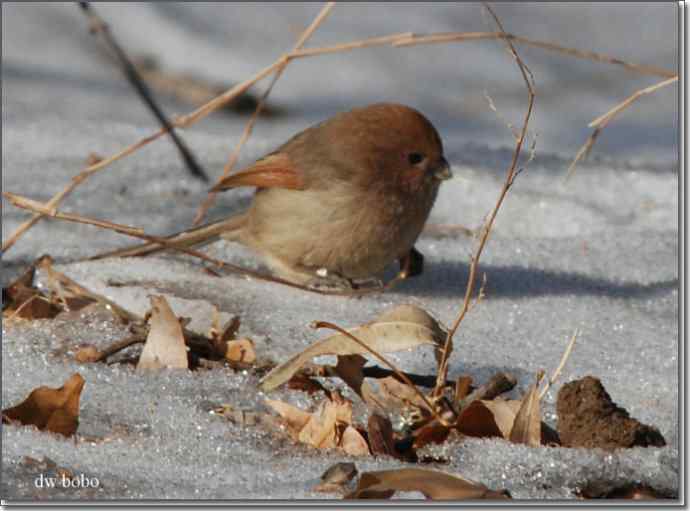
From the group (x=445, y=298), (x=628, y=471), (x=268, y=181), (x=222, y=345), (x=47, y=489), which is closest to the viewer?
(x=47, y=489)

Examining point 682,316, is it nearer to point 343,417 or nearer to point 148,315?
point 343,417

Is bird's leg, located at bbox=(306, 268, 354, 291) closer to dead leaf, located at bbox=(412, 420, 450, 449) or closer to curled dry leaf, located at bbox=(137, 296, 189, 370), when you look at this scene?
curled dry leaf, located at bbox=(137, 296, 189, 370)

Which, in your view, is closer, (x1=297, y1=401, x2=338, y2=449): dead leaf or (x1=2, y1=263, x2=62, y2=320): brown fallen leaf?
(x1=297, y1=401, x2=338, y2=449): dead leaf

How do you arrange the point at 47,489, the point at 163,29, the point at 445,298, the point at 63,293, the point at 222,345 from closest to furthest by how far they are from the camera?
the point at 47,489 < the point at 222,345 < the point at 63,293 < the point at 445,298 < the point at 163,29

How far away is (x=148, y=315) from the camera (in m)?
3.64

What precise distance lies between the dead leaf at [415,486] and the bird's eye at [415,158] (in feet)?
7.34

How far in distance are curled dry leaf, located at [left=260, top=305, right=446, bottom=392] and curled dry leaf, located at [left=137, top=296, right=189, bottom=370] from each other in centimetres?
32

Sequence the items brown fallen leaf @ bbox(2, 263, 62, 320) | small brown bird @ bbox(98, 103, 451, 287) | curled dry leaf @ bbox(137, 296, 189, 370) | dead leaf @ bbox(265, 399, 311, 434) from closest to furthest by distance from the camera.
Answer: dead leaf @ bbox(265, 399, 311, 434) → curled dry leaf @ bbox(137, 296, 189, 370) → brown fallen leaf @ bbox(2, 263, 62, 320) → small brown bird @ bbox(98, 103, 451, 287)

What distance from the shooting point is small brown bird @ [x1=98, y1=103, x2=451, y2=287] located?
4.52 metres

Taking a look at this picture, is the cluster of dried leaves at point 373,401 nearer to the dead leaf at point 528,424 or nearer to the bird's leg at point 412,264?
the dead leaf at point 528,424

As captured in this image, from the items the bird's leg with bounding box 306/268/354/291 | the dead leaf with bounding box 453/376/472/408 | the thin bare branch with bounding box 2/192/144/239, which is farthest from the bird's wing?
the dead leaf with bounding box 453/376/472/408

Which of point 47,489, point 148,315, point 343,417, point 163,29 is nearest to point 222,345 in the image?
point 148,315

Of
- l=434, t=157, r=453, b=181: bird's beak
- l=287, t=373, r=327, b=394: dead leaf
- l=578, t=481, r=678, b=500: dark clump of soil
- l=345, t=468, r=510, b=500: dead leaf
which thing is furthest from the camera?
l=434, t=157, r=453, b=181: bird's beak

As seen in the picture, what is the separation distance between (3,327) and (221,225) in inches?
57.7
